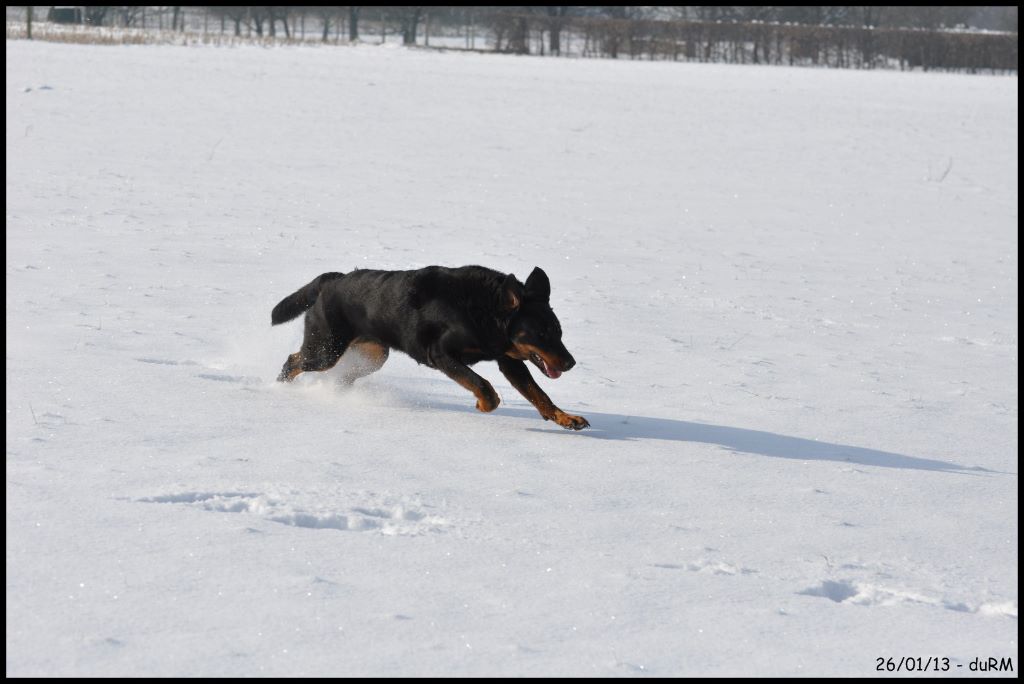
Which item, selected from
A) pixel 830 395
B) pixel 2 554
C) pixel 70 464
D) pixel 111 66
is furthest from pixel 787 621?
pixel 111 66

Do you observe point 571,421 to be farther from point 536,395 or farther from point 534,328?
point 534,328

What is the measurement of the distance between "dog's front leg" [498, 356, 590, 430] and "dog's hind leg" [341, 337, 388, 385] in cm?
75

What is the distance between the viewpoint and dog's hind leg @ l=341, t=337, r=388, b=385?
6.19 meters

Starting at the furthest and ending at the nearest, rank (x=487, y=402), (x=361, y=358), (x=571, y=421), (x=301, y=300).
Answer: (x=301, y=300), (x=361, y=358), (x=487, y=402), (x=571, y=421)

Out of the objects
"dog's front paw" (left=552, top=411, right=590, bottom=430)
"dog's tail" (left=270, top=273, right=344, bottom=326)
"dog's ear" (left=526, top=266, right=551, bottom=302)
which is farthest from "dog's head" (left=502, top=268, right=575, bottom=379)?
"dog's tail" (left=270, top=273, right=344, bottom=326)

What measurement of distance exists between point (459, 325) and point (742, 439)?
4.49 ft

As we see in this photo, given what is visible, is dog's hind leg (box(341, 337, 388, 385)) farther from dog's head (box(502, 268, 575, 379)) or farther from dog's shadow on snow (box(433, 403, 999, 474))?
dog's head (box(502, 268, 575, 379))

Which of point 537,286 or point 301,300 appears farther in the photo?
point 301,300

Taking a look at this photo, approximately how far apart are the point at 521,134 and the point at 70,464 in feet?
52.9

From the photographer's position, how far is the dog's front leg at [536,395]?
217 inches

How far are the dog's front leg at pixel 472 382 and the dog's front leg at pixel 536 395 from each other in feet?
0.42

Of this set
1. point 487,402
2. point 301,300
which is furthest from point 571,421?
point 301,300

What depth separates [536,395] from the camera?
5.57m

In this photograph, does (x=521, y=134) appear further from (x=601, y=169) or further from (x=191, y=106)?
(x=191, y=106)
